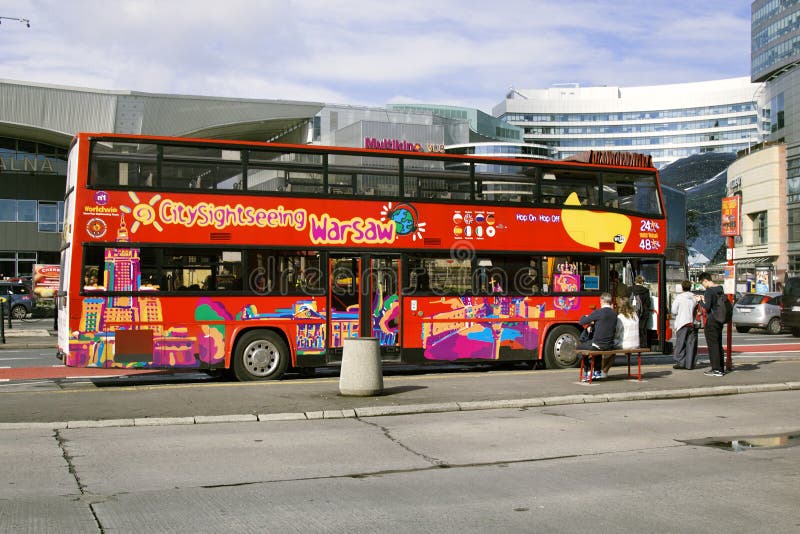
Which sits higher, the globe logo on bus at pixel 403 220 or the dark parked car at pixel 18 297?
the globe logo on bus at pixel 403 220

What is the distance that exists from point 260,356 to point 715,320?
8403mm

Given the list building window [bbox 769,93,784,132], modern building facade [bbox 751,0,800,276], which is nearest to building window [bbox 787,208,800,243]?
modern building facade [bbox 751,0,800,276]

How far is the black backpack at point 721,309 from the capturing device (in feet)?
51.8

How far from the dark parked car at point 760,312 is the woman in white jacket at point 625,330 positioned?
67.8 feet

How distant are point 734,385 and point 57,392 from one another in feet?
35.8

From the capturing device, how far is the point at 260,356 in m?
15.1

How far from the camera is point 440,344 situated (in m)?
16.3

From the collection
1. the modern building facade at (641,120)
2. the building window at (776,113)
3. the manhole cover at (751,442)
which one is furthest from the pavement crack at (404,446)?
the modern building facade at (641,120)

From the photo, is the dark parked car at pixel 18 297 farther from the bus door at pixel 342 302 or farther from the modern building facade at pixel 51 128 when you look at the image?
the bus door at pixel 342 302

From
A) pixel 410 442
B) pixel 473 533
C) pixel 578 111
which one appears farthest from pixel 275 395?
pixel 578 111

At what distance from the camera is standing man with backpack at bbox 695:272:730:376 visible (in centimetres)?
1556

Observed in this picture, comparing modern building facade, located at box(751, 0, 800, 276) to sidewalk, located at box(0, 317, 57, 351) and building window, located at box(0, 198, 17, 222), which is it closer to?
sidewalk, located at box(0, 317, 57, 351)

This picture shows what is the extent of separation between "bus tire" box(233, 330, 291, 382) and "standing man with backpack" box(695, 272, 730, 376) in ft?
25.4

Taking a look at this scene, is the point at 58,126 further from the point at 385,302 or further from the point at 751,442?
the point at 751,442
